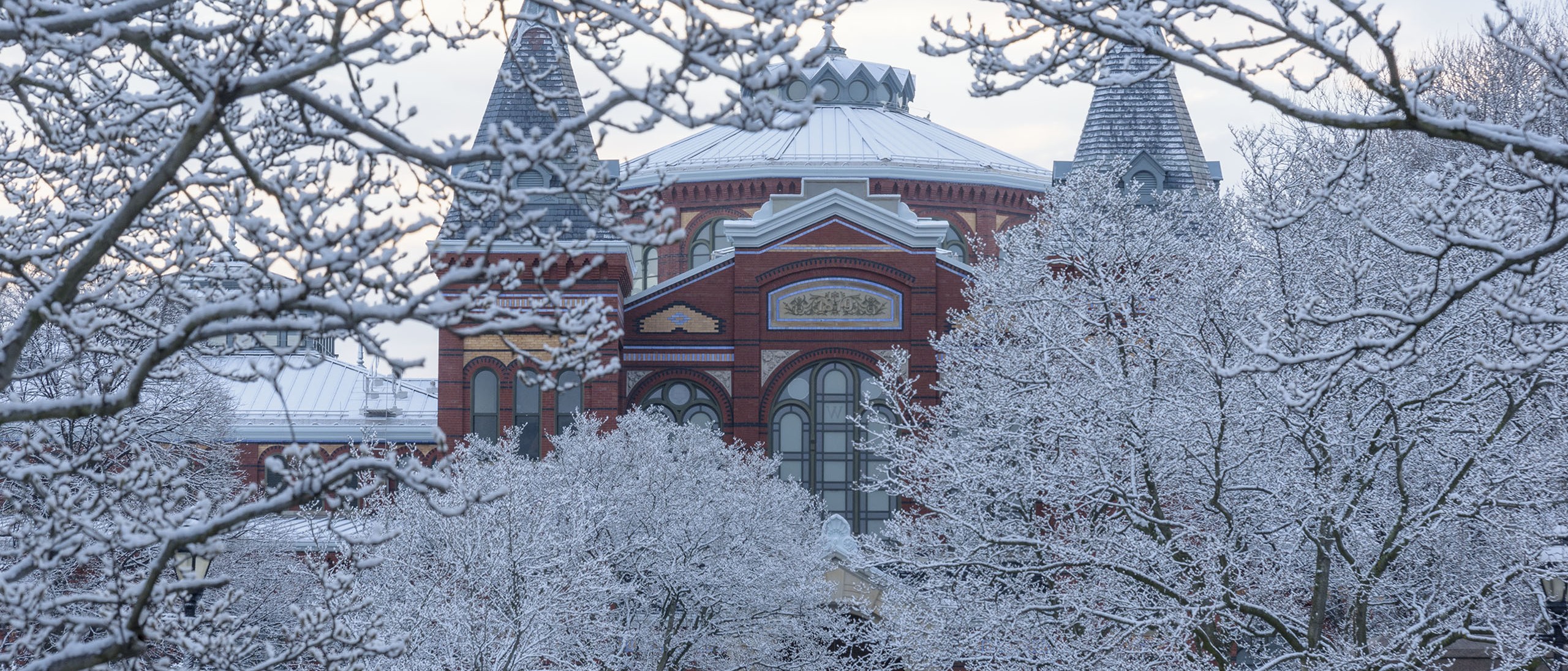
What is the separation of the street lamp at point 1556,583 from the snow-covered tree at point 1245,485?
7.3 inches

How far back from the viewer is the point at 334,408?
151 ft

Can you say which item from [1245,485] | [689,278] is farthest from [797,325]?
[1245,485]

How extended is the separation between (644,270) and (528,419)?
34.5 feet

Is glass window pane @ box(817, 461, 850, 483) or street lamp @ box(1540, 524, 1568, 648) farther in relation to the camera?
glass window pane @ box(817, 461, 850, 483)

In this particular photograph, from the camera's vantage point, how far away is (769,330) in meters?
36.3

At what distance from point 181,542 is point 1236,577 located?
11.7 m

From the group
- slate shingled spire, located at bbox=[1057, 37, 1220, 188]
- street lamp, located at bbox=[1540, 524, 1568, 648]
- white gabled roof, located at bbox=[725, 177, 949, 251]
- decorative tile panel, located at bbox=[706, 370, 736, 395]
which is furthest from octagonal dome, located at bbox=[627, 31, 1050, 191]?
street lamp, located at bbox=[1540, 524, 1568, 648]

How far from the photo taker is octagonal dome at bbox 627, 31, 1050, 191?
4550cm

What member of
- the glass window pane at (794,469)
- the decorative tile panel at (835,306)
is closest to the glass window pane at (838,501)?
the glass window pane at (794,469)

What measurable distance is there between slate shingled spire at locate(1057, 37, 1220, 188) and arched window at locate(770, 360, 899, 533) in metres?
7.34

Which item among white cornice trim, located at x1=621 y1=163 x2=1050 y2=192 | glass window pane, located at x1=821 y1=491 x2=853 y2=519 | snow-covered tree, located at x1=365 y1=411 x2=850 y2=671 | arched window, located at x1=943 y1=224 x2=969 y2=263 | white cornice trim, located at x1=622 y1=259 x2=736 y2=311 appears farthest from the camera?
white cornice trim, located at x1=621 y1=163 x2=1050 y2=192

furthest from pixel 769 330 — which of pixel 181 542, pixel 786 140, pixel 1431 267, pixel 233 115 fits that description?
pixel 181 542

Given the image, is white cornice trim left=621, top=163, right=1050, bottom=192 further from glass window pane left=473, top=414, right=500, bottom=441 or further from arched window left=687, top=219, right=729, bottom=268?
glass window pane left=473, top=414, right=500, bottom=441

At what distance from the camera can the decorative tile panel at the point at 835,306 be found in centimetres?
3622
